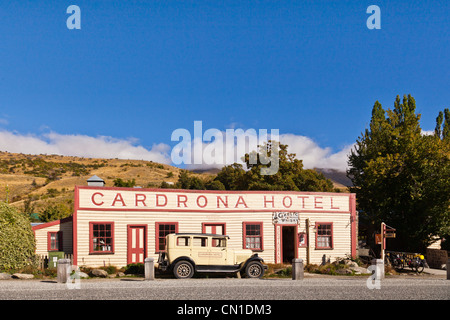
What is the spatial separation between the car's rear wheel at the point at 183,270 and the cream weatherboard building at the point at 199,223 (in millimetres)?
4410

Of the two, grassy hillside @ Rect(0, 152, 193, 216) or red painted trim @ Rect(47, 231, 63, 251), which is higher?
grassy hillside @ Rect(0, 152, 193, 216)

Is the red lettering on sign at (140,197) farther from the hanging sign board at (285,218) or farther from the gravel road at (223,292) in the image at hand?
the gravel road at (223,292)

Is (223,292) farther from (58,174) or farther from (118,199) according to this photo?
(58,174)

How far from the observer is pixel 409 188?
1272 inches

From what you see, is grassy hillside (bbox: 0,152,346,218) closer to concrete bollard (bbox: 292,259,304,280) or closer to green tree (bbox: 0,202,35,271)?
green tree (bbox: 0,202,35,271)

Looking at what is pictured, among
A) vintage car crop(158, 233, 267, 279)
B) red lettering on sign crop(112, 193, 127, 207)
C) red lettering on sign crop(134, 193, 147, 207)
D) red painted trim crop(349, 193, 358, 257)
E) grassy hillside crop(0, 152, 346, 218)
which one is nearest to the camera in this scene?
vintage car crop(158, 233, 267, 279)

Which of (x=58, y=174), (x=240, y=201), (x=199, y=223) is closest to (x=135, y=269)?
(x=199, y=223)

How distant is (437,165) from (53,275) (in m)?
25.2

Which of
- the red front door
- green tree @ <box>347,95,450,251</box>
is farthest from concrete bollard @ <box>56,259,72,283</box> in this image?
green tree @ <box>347,95,450,251</box>

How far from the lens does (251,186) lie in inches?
1832

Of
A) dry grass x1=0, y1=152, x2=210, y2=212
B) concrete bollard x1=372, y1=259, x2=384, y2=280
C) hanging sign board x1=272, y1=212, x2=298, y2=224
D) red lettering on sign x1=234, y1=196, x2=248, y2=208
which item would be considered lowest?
concrete bollard x1=372, y1=259, x2=384, y2=280

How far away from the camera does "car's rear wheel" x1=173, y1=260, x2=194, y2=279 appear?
63.3ft
